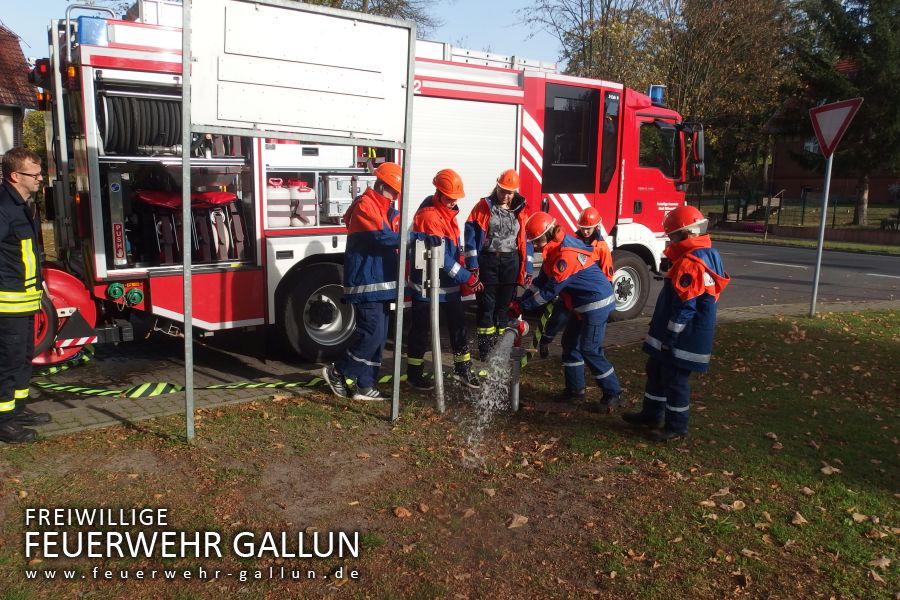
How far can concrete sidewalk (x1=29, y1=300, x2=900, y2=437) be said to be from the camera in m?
5.40

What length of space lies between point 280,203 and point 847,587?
5251mm

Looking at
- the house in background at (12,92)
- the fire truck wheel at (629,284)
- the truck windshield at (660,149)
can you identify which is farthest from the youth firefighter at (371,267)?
the house in background at (12,92)

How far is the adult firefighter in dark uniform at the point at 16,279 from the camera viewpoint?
4734mm

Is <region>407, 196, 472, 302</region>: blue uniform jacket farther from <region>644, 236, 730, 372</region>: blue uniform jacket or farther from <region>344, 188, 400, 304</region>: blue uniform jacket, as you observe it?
<region>644, 236, 730, 372</region>: blue uniform jacket

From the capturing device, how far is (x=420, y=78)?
7.39 metres

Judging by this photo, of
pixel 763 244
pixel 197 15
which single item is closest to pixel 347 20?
pixel 197 15

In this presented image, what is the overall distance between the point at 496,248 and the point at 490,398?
1.63 m

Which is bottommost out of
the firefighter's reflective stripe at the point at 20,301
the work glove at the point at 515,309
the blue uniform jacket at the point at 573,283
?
the work glove at the point at 515,309

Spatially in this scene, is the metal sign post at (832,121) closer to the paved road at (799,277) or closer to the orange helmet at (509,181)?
the paved road at (799,277)

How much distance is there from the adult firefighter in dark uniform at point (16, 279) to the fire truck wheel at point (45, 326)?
3.08ft

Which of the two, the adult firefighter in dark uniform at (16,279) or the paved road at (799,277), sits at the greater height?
the adult firefighter in dark uniform at (16,279)

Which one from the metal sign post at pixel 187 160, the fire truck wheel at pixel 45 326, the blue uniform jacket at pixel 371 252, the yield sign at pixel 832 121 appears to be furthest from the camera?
the yield sign at pixel 832 121

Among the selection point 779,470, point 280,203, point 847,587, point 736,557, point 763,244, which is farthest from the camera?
point 763,244

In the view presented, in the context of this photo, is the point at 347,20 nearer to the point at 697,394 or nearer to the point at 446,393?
the point at 446,393
